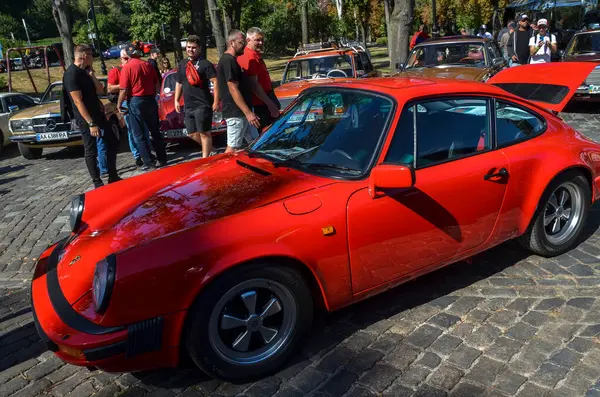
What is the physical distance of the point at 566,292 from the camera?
363 centimetres

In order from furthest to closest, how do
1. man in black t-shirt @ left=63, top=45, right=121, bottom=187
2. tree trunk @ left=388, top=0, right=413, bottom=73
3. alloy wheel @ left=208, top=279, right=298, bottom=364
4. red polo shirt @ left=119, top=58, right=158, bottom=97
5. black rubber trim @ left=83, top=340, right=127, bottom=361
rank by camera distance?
tree trunk @ left=388, top=0, right=413, bottom=73 < red polo shirt @ left=119, top=58, right=158, bottom=97 < man in black t-shirt @ left=63, top=45, right=121, bottom=187 < alloy wheel @ left=208, top=279, right=298, bottom=364 < black rubber trim @ left=83, top=340, right=127, bottom=361

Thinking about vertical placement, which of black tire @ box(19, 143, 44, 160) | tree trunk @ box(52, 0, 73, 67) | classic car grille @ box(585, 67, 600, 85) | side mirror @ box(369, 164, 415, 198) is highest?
tree trunk @ box(52, 0, 73, 67)

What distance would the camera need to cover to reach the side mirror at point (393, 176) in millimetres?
2832

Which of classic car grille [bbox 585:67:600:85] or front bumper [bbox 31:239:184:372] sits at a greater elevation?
classic car grille [bbox 585:67:600:85]

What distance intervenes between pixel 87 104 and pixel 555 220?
221 inches

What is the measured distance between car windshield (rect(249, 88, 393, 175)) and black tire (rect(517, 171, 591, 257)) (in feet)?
5.21

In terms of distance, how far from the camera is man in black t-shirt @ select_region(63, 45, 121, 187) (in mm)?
6363

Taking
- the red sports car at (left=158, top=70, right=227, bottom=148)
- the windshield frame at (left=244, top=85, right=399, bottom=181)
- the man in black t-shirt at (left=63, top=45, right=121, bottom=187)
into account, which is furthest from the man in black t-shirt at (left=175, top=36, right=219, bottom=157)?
the windshield frame at (left=244, top=85, right=399, bottom=181)

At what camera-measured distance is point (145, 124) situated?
26.6 feet

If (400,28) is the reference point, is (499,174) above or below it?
below

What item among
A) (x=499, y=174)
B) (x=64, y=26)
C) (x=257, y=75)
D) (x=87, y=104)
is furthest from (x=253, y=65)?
(x=64, y=26)

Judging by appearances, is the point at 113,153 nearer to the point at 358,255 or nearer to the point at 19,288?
the point at 19,288

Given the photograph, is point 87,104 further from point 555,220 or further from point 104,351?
point 555,220

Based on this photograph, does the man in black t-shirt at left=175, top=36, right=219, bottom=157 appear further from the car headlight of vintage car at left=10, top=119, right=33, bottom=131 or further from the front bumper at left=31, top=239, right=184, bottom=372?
the front bumper at left=31, top=239, right=184, bottom=372
